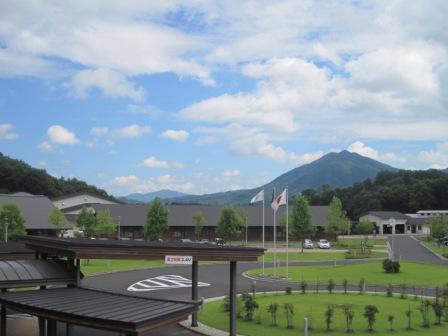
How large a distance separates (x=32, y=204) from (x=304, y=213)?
34.8 meters

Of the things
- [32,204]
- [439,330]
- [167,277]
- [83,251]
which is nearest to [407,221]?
[32,204]

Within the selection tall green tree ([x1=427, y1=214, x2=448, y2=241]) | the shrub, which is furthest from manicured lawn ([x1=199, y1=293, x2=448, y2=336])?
tall green tree ([x1=427, y1=214, x2=448, y2=241])

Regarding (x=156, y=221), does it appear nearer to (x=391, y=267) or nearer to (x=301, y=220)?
Result: (x=301, y=220)

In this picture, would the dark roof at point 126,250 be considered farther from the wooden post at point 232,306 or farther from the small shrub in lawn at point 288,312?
the small shrub in lawn at point 288,312

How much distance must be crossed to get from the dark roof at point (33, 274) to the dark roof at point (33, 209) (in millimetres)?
53805

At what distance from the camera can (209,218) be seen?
86625mm

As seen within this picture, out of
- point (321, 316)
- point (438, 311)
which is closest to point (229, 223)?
point (321, 316)

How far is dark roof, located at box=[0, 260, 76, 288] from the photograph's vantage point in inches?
587

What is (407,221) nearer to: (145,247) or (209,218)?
(209,218)

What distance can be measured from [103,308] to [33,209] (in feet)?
206

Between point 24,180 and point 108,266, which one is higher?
point 24,180

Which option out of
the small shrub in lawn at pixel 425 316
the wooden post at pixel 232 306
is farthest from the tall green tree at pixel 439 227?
the wooden post at pixel 232 306

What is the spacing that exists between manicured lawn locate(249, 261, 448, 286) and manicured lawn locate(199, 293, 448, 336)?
7867 mm

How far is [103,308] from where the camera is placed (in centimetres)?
1123
